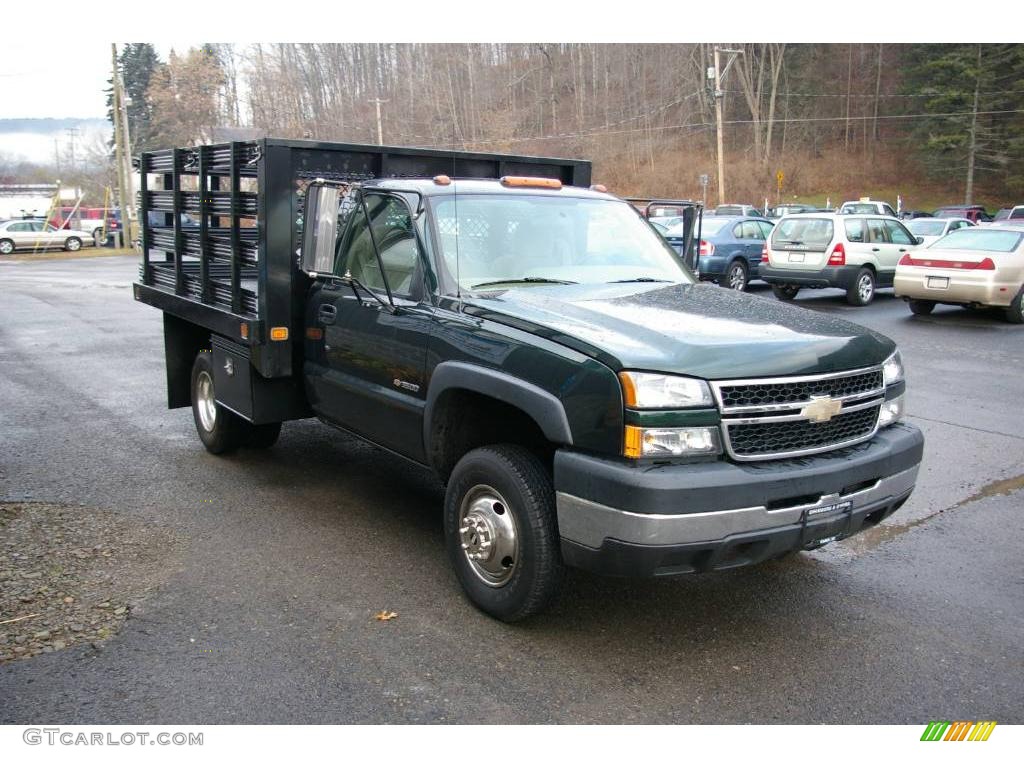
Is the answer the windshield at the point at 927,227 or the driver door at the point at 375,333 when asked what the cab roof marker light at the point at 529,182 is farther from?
the windshield at the point at 927,227

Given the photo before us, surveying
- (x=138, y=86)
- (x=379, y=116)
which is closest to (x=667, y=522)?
(x=379, y=116)

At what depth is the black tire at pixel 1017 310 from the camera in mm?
14641

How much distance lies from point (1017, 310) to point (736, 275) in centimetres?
622

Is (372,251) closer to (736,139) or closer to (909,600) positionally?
(909,600)

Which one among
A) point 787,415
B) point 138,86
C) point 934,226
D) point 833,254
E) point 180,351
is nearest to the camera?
point 787,415

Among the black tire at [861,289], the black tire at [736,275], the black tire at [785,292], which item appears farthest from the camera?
the black tire at [736,275]

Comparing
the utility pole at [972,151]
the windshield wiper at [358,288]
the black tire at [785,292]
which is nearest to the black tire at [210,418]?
the windshield wiper at [358,288]

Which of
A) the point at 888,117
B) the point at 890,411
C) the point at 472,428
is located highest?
the point at 888,117

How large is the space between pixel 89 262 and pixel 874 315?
97.4 feet

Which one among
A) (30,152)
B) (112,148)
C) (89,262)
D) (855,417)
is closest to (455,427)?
(855,417)

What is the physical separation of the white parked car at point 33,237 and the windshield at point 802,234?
36943 millimetres

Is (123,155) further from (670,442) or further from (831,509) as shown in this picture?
(831,509)

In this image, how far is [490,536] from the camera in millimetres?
4184

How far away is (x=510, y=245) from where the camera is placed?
5020 millimetres
